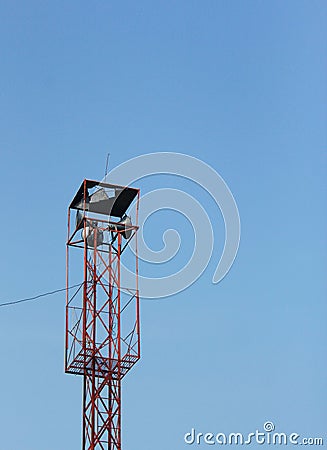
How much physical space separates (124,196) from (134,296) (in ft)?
12.7

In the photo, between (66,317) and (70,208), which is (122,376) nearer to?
(66,317)

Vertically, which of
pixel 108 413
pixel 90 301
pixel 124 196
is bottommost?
pixel 108 413

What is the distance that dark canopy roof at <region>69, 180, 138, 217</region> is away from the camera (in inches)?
2406

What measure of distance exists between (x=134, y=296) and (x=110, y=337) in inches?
81.0

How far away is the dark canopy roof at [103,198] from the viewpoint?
2406 inches

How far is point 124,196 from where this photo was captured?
201 ft

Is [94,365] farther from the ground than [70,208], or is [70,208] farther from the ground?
[70,208]

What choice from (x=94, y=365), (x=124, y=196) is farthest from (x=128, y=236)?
(x=94, y=365)

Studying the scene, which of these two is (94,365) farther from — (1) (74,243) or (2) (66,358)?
(1) (74,243)

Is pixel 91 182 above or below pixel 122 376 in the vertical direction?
above

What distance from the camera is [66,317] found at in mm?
59719

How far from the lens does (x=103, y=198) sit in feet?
201

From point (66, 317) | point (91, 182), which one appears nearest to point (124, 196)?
point (91, 182)

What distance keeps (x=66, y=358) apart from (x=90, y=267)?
3.76 metres
